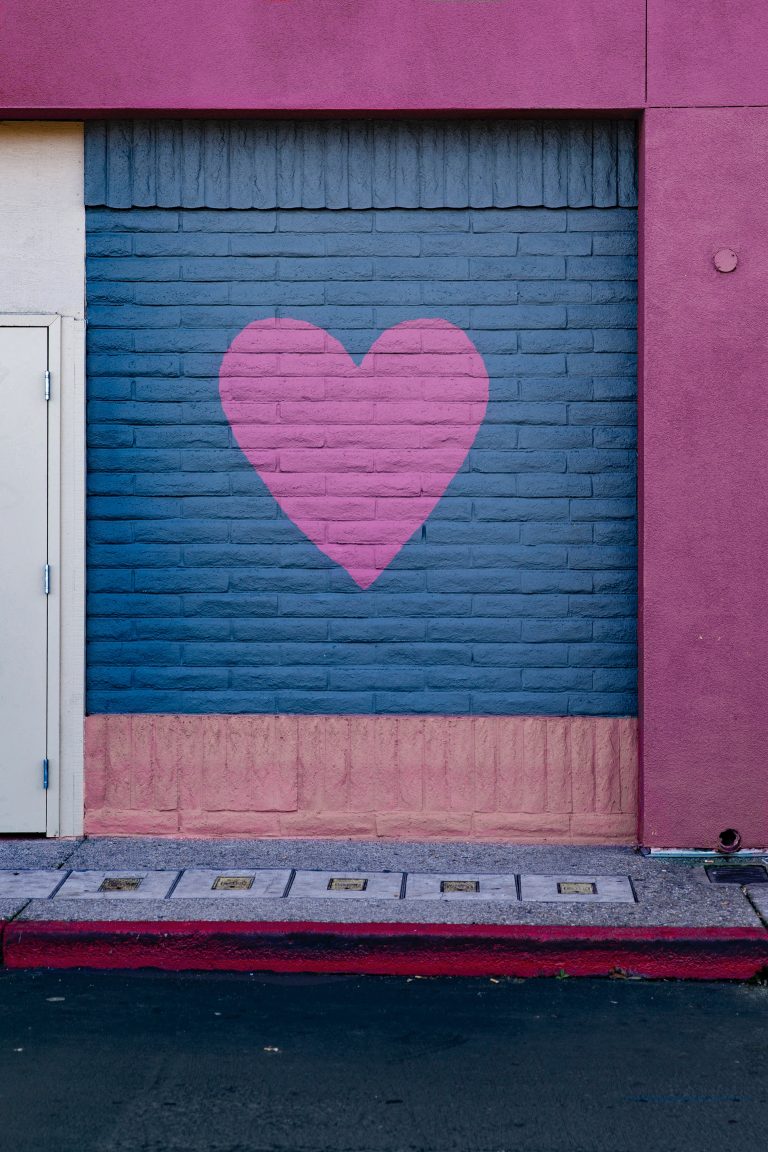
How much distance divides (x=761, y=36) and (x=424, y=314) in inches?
87.4

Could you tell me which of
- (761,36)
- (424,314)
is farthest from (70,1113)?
(761,36)

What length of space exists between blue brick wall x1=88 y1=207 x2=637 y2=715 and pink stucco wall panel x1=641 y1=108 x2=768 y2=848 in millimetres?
361

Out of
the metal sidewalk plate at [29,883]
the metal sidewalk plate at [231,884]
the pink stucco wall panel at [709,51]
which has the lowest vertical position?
the metal sidewalk plate at [29,883]

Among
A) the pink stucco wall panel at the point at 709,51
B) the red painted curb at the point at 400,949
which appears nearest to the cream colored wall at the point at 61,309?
the red painted curb at the point at 400,949

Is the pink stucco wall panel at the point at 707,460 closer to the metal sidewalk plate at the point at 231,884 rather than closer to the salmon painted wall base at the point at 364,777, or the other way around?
the salmon painted wall base at the point at 364,777

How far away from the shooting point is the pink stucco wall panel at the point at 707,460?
721 centimetres

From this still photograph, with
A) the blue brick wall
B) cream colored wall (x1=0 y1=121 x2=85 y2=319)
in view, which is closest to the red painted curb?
the blue brick wall

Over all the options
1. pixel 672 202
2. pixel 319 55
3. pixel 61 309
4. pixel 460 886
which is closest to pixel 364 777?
pixel 460 886

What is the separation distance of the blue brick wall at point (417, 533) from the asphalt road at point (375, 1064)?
7.19 feet

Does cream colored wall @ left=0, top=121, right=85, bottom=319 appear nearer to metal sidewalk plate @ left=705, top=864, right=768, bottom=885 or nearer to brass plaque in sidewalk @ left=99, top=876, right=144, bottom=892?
brass plaque in sidewalk @ left=99, top=876, right=144, bottom=892

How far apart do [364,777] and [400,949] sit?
1.81m

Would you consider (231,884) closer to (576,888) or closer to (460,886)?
(460,886)

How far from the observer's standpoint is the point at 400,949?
5898 mm

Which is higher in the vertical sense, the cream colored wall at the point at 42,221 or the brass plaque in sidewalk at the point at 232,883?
the cream colored wall at the point at 42,221
